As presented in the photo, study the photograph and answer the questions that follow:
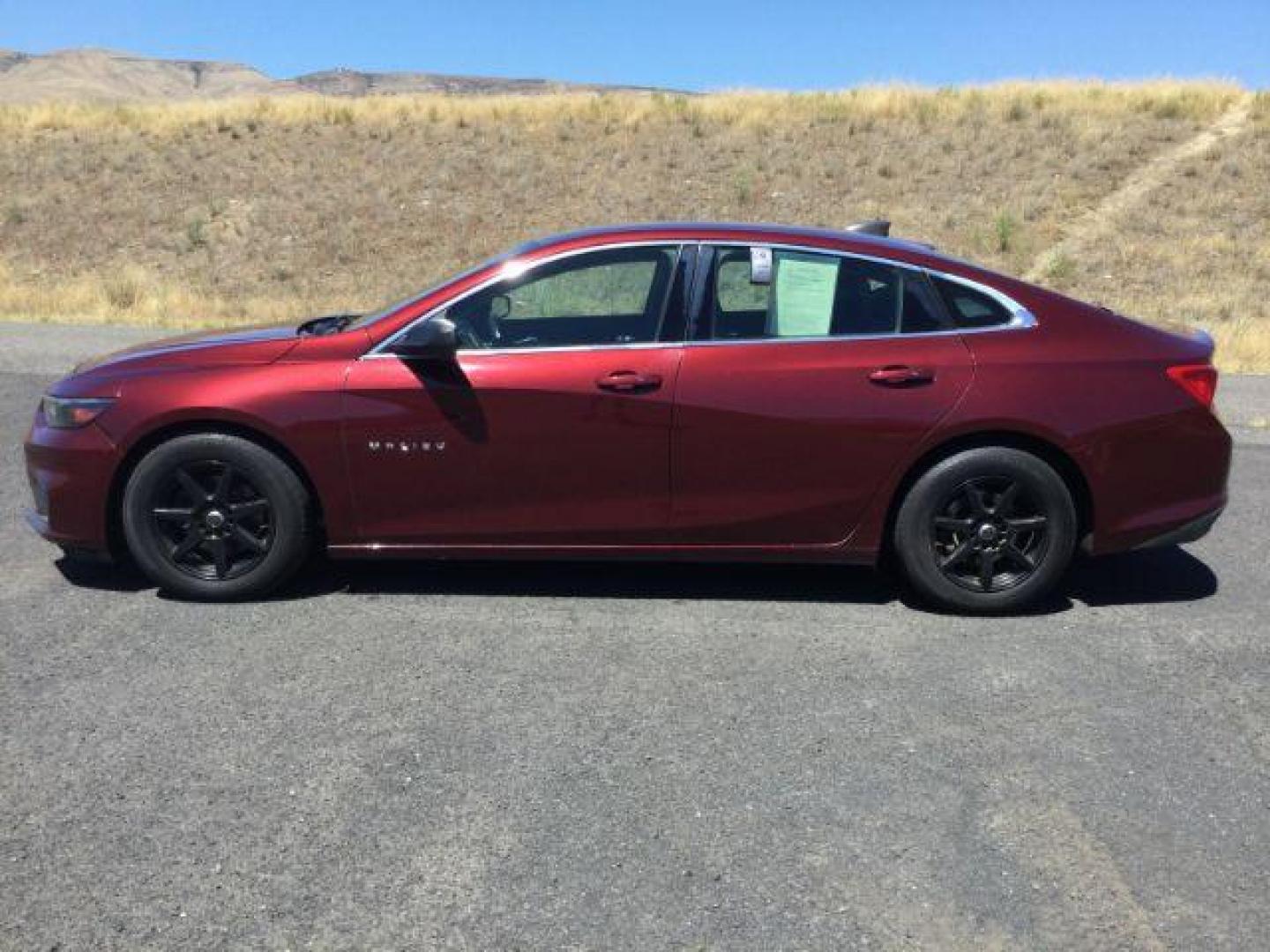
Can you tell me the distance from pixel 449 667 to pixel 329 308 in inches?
716

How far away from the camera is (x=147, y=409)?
4602 mm

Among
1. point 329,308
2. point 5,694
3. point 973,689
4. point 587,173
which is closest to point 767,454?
point 973,689

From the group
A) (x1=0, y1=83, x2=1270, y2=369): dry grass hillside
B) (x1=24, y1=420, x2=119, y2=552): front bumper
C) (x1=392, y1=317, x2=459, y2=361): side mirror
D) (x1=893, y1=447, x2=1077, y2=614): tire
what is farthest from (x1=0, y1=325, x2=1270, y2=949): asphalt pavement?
(x1=0, y1=83, x2=1270, y2=369): dry grass hillside

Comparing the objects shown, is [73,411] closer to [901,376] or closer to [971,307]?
[901,376]

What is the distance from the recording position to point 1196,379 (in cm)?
467

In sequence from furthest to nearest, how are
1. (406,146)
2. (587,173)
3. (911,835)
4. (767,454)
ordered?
(406,146)
(587,173)
(767,454)
(911,835)

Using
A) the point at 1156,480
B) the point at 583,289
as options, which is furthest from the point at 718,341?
the point at 1156,480

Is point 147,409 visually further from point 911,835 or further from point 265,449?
point 911,835

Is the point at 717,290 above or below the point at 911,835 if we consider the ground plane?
above

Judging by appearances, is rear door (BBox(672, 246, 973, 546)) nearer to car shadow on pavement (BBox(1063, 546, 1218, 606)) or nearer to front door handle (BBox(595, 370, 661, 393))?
front door handle (BBox(595, 370, 661, 393))

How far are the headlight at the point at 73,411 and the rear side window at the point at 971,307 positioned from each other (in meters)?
3.41

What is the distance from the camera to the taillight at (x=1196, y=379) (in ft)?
15.2

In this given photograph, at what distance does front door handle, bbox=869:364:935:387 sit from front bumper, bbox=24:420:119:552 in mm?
3063

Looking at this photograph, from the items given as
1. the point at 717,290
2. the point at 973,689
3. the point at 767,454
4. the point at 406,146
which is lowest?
the point at 973,689
